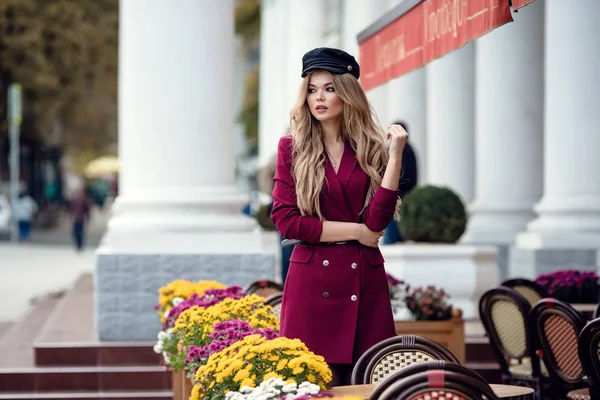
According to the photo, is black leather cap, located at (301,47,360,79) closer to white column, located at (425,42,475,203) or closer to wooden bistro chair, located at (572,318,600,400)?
wooden bistro chair, located at (572,318,600,400)

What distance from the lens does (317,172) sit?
205 inches

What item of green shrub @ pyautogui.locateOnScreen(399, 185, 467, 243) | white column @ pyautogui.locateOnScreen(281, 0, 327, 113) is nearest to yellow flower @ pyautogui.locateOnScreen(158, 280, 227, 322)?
green shrub @ pyautogui.locateOnScreen(399, 185, 467, 243)

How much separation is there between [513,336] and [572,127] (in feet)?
18.2

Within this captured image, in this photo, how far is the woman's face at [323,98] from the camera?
525cm

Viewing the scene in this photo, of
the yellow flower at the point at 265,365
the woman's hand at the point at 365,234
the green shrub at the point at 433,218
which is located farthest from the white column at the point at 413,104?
the yellow flower at the point at 265,365

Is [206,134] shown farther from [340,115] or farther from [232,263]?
[340,115]

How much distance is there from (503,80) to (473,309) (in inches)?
179

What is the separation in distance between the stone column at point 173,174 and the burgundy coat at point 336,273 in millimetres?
5495

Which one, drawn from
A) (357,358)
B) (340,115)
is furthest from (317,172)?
(357,358)

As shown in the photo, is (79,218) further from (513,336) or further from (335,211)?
(335,211)

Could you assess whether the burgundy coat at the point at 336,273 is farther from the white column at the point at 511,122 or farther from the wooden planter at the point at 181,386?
the white column at the point at 511,122

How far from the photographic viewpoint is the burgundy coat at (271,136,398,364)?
17.1 feet

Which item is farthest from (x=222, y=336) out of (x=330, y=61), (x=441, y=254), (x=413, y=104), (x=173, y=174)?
(x=413, y=104)

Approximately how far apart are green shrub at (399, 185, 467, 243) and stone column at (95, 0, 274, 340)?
2.28m
